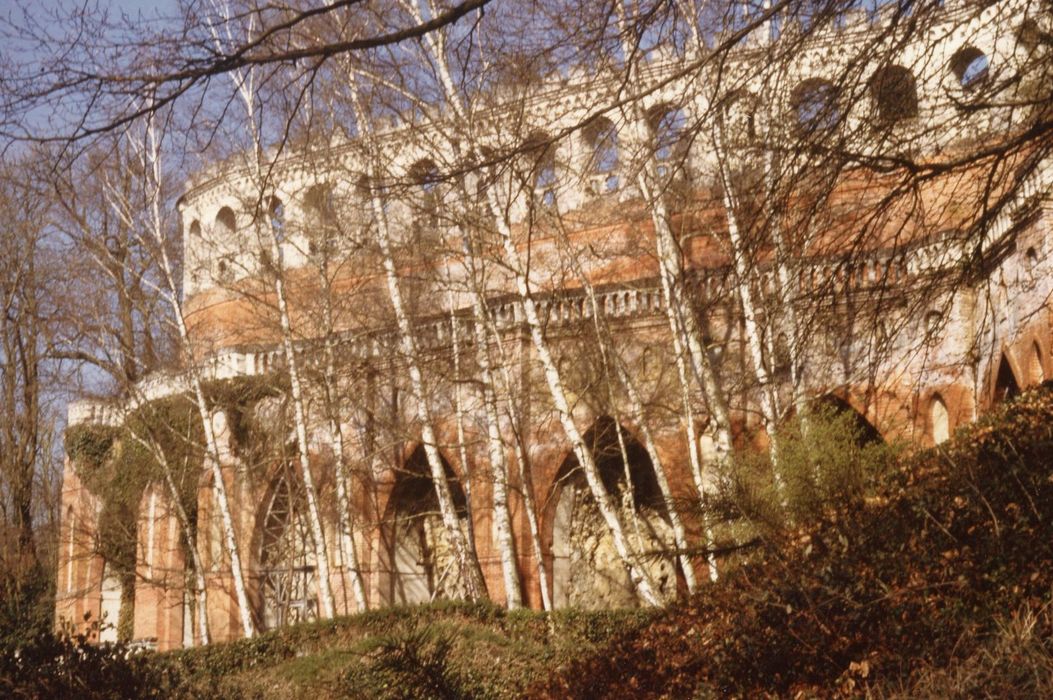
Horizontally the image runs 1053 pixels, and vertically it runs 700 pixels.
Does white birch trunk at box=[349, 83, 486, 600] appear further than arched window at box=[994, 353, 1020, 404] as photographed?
Yes

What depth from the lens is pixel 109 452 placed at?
26094 mm

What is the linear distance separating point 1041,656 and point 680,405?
38.9ft

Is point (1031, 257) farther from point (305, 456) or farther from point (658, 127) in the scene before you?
point (305, 456)

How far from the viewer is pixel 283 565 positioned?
898 inches

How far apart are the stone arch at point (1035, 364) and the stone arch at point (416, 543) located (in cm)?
922

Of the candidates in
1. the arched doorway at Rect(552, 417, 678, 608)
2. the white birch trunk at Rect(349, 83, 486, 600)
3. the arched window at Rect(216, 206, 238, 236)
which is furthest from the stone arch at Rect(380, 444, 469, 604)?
the arched window at Rect(216, 206, 238, 236)

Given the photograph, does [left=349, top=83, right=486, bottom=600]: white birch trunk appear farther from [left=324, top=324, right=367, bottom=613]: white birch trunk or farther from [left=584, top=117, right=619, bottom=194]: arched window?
[left=584, top=117, right=619, bottom=194]: arched window

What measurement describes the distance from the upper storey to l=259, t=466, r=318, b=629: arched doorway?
171 inches

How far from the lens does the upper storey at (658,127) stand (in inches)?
270

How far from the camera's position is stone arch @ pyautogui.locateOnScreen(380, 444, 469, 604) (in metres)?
20.9

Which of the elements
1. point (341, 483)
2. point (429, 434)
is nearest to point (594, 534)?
point (429, 434)

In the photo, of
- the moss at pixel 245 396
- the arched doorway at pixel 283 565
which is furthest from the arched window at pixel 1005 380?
the moss at pixel 245 396

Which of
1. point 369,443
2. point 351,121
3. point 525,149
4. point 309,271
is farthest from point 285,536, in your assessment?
point 525,149

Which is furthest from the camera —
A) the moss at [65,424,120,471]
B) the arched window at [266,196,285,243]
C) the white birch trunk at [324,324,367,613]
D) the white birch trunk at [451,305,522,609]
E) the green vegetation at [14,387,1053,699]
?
the moss at [65,424,120,471]
